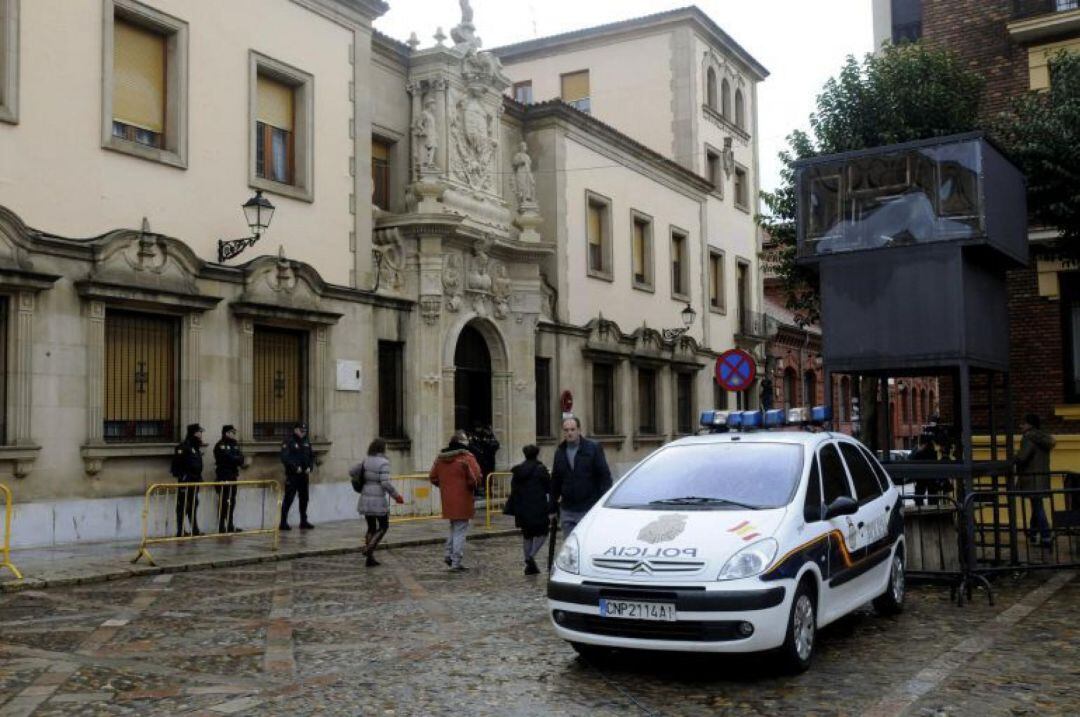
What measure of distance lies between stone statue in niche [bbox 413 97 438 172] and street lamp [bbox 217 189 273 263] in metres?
5.43

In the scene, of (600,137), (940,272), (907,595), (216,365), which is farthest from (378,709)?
(600,137)

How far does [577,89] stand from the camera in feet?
124

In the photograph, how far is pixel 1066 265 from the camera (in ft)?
58.3

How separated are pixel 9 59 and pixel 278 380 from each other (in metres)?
6.74

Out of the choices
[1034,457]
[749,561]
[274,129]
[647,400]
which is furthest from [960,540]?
[647,400]

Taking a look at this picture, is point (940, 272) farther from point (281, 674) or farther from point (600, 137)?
point (600, 137)

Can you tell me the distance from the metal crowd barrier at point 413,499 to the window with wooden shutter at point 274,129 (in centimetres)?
583

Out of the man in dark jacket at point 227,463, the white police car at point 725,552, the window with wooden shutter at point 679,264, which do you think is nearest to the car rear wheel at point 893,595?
the white police car at point 725,552

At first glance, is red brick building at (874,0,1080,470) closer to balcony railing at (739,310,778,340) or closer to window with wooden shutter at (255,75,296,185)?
window with wooden shutter at (255,75,296,185)

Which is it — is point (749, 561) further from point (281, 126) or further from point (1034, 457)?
point (281, 126)

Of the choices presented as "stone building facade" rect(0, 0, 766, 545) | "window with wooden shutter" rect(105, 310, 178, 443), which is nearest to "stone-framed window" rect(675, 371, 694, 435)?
"stone building facade" rect(0, 0, 766, 545)

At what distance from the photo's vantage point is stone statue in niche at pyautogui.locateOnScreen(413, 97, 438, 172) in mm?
23359

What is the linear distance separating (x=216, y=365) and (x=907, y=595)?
1137 centimetres

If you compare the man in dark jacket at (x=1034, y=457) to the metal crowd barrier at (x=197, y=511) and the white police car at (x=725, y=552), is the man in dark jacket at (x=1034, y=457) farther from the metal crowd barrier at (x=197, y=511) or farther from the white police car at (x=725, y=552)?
the metal crowd barrier at (x=197, y=511)
